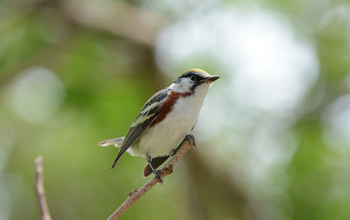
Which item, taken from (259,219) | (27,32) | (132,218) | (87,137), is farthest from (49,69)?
(259,219)

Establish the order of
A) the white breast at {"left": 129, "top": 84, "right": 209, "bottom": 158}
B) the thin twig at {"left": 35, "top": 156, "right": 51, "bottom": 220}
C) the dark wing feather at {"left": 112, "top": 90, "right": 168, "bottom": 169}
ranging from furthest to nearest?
the dark wing feather at {"left": 112, "top": 90, "right": 168, "bottom": 169}, the white breast at {"left": 129, "top": 84, "right": 209, "bottom": 158}, the thin twig at {"left": 35, "top": 156, "right": 51, "bottom": 220}

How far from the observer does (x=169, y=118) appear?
4.16m

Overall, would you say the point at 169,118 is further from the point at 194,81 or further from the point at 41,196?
the point at 41,196

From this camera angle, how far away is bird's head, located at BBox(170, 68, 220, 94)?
4.27m

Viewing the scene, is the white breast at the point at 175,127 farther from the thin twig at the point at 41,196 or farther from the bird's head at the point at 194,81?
the thin twig at the point at 41,196

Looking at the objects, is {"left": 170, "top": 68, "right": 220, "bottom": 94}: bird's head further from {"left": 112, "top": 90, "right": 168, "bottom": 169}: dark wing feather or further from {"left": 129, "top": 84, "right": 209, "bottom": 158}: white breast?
{"left": 112, "top": 90, "right": 168, "bottom": 169}: dark wing feather

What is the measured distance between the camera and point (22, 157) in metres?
7.65

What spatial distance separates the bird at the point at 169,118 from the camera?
13.6 feet

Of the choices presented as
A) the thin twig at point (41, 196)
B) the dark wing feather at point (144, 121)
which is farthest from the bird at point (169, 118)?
the thin twig at point (41, 196)

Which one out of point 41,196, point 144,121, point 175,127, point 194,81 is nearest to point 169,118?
point 175,127

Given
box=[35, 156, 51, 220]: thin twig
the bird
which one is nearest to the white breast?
the bird

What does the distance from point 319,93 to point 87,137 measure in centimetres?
336

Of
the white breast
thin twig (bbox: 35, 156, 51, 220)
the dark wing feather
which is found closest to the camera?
thin twig (bbox: 35, 156, 51, 220)

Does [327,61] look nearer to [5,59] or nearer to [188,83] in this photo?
[188,83]
